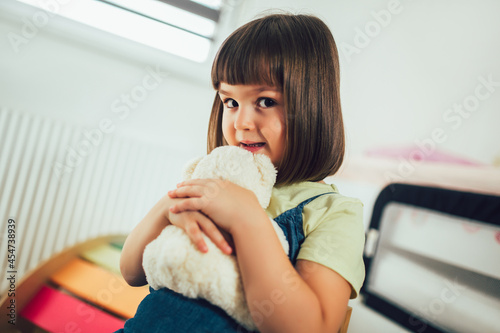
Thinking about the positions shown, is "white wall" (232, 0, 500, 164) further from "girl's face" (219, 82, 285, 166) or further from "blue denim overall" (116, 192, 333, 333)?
"blue denim overall" (116, 192, 333, 333)

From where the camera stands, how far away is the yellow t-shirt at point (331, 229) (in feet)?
1.60

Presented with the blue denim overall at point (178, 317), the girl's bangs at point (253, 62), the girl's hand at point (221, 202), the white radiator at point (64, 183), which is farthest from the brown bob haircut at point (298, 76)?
the white radiator at point (64, 183)

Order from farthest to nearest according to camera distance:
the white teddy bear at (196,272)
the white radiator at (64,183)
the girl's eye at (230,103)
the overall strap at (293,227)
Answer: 1. the white radiator at (64,183)
2. the girl's eye at (230,103)
3. the overall strap at (293,227)
4. the white teddy bear at (196,272)

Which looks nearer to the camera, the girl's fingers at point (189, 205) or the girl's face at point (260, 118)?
the girl's fingers at point (189, 205)

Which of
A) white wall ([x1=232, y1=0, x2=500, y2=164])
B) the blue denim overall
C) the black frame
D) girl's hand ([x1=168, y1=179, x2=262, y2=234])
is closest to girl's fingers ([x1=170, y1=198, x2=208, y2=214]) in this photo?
girl's hand ([x1=168, y1=179, x2=262, y2=234])

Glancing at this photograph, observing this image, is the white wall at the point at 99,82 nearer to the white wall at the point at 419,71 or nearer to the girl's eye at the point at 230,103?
the white wall at the point at 419,71

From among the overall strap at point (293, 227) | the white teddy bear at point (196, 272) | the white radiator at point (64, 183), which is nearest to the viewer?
the white teddy bear at point (196, 272)

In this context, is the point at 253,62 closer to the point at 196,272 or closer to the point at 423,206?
the point at 196,272

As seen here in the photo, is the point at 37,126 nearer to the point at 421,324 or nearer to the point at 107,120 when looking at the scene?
the point at 107,120

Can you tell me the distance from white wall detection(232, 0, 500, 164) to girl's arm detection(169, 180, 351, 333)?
0.49 m

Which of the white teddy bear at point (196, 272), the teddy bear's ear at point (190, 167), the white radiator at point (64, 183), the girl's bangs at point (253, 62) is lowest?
the white radiator at point (64, 183)

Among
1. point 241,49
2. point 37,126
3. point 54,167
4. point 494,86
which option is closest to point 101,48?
point 37,126

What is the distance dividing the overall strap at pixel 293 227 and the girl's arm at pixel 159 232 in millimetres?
130

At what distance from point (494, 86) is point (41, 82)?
65.6 inches
